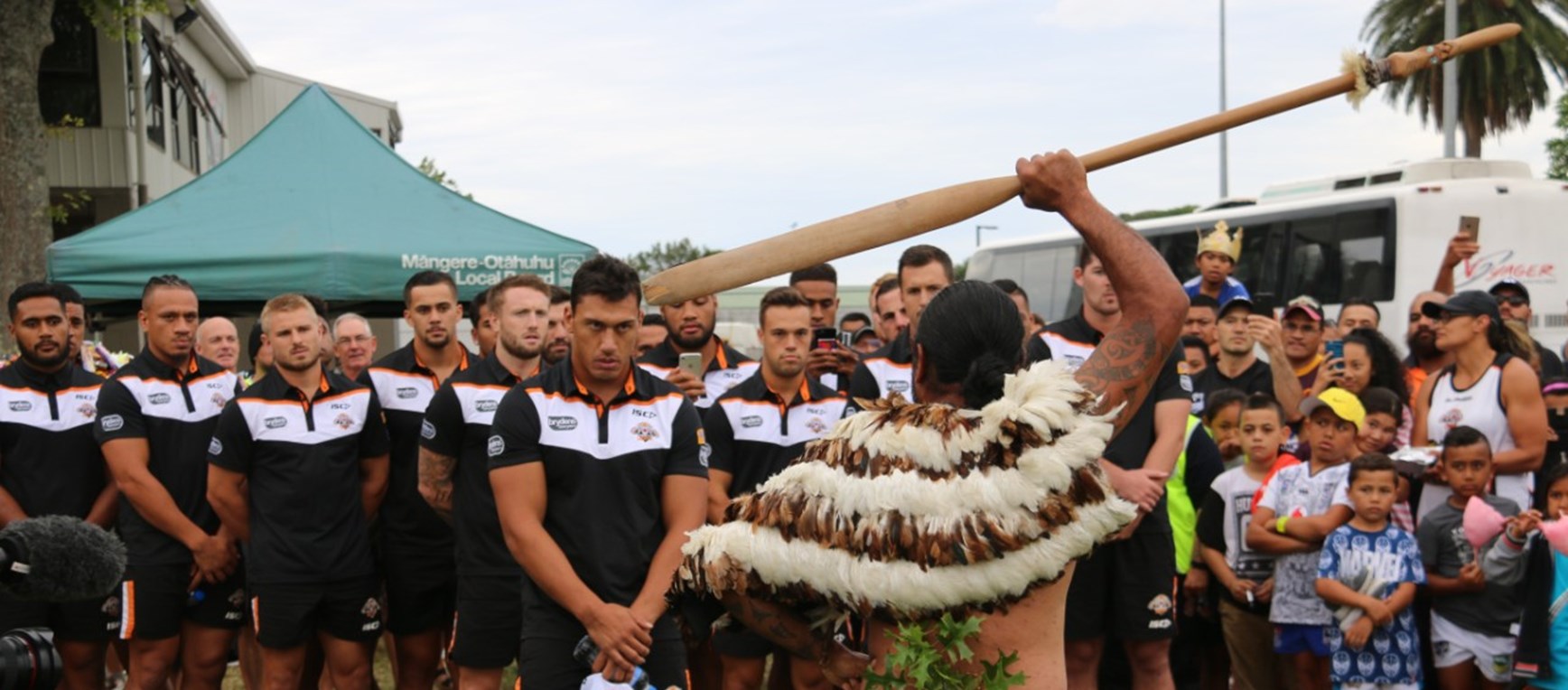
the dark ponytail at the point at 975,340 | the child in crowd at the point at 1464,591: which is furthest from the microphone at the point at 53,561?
the child in crowd at the point at 1464,591

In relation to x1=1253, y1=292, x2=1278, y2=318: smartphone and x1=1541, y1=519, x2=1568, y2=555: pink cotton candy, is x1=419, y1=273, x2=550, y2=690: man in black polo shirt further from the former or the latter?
x1=1253, y1=292, x2=1278, y2=318: smartphone

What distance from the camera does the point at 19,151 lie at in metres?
14.8

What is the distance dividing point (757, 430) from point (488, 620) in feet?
5.03

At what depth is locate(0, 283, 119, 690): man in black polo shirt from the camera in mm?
7320

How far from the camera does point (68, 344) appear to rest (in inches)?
295

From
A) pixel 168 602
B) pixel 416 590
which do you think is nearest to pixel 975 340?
pixel 416 590

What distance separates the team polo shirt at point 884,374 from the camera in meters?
6.64

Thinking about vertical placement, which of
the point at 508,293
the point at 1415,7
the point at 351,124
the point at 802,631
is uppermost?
the point at 1415,7

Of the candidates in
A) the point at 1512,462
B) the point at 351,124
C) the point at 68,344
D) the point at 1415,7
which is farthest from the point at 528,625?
the point at 1415,7

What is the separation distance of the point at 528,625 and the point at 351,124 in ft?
27.5

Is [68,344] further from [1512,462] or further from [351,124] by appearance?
[1512,462]

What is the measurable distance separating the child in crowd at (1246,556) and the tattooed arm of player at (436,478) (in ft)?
12.4

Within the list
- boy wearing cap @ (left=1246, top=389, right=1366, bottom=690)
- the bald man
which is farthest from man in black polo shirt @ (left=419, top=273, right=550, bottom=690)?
boy wearing cap @ (left=1246, top=389, right=1366, bottom=690)

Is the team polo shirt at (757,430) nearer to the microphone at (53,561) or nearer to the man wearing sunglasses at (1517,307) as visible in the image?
the microphone at (53,561)
